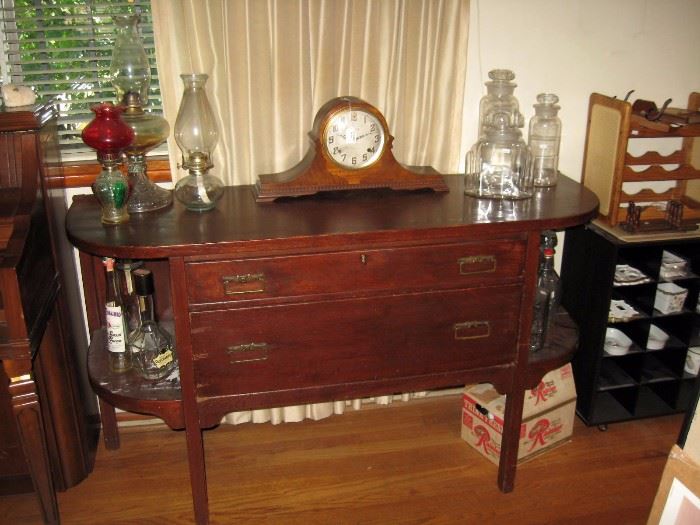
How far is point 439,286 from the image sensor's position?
1935mm

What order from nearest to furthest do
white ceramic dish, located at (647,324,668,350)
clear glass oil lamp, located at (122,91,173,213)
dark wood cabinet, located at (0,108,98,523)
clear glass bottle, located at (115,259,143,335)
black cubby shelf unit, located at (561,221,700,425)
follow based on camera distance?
dark wood cabinet, located at (0,108,98,523), clear glass oil lamp, located at (122,91,173,213), clear glass bottle, located at (115,259,143,335), black cubby shelf unit, located at (561,221,700,425), white ceramic dish, located at (647,324,668,350)

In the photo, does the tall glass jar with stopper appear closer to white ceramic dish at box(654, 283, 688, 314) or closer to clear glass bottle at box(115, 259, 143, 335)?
clear glass bottle at box(115, 259, 143, 335)

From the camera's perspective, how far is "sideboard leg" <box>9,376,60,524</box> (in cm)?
175

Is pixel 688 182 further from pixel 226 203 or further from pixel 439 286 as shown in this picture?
pixel 226 203

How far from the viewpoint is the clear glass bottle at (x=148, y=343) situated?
2.01m

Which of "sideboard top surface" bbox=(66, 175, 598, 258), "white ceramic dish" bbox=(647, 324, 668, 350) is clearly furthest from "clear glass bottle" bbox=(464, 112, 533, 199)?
"white ceramic dish" bbox=(647, 324, 668, 350)

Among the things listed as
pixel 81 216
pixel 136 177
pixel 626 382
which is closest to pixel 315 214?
pixel 136 177

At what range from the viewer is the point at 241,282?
5.88ft

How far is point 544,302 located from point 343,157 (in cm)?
78

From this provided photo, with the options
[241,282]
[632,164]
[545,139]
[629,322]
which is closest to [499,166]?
[545,139]

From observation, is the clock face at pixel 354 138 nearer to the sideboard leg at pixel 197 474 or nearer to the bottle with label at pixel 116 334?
the bottle with label at pixel 116 334

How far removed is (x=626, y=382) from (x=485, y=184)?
961mm

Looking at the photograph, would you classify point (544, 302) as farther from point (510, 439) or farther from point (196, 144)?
point (196, 144)

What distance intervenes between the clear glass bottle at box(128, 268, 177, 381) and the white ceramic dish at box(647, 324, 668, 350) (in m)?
1.66
